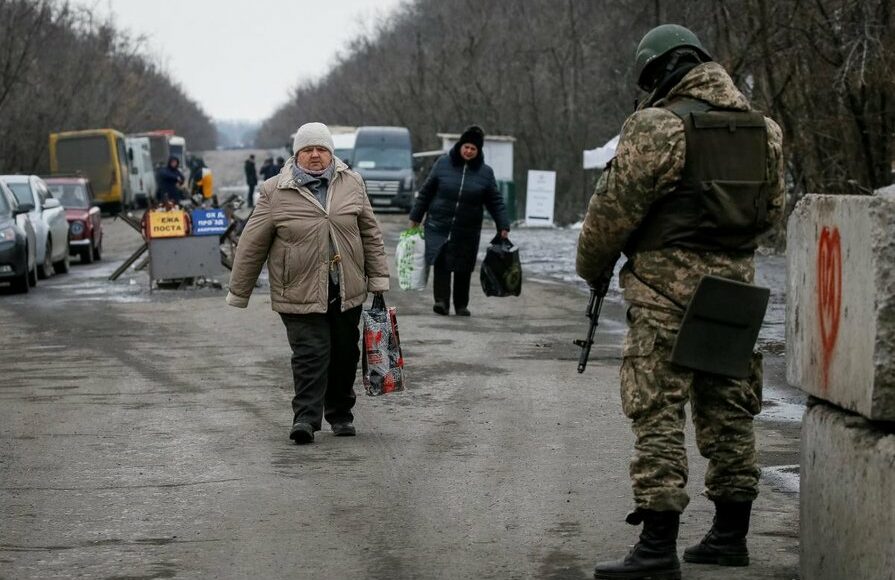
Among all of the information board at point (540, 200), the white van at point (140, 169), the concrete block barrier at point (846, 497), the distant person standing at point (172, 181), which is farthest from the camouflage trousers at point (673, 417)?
the white van at point (140, 169)

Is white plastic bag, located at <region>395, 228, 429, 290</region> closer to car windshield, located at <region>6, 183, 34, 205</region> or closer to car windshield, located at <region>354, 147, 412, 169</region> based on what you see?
car windshield, located at <region>6, 183, 34, 205</region>

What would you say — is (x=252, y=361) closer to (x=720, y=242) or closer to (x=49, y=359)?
(x=49, y=359)

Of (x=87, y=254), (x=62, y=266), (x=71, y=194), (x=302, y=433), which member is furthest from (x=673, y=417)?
(x=71, y=194)

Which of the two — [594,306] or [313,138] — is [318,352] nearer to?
[313,138]

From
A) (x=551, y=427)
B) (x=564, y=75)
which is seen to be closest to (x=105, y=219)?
(x=564, y=75)

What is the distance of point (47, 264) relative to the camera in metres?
Result: 24.8

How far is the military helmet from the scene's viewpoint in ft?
19.1

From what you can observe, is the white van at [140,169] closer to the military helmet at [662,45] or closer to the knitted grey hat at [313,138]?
the knitted grey hat at [313,138]

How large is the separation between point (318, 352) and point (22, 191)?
17.1 meters

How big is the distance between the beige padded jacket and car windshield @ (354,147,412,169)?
38941 millimetres

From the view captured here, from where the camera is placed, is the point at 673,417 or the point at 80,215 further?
the point at 80,215

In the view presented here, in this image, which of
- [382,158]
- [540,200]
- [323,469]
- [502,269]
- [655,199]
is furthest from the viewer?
[382,158]

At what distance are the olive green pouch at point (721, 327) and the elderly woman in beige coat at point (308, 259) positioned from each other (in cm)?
371

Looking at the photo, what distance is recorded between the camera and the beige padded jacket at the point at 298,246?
9086 mm
